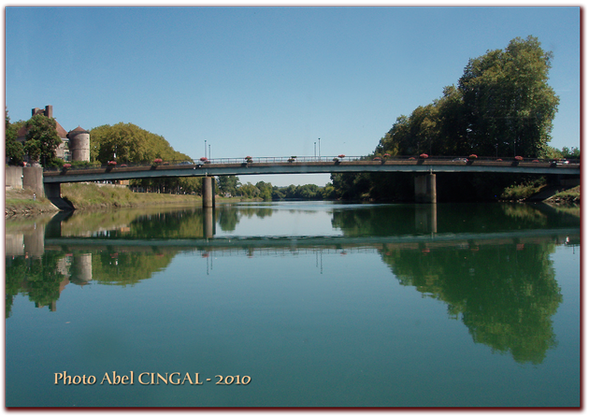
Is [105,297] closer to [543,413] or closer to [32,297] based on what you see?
[32,297]

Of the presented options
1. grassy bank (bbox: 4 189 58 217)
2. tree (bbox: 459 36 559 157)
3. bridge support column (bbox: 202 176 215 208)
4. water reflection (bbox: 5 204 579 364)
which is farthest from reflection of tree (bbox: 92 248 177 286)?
tree (bbox: 459 36 559 157)

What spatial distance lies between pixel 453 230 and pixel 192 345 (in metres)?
22.8

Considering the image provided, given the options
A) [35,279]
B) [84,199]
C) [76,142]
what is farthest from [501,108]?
[76,142]

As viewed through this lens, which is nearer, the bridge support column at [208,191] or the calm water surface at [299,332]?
the calm water surface at [299,332]

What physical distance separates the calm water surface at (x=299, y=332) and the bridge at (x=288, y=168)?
1647 inches

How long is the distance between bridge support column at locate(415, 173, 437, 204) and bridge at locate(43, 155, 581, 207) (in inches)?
5.5

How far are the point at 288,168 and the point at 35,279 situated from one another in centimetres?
4581

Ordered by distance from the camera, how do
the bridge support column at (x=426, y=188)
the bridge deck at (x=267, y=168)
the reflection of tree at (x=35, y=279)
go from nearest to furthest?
the reflection of tree at (x=35, y=279) < the bridge deck at (x=267, y=168) < the bridge support column at (x=426, y=188)

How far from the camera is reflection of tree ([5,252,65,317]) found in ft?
36.0

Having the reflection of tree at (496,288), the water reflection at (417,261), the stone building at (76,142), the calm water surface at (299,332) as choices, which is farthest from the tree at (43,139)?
the reflection of tree at (496,288)

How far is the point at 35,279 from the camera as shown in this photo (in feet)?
44.0

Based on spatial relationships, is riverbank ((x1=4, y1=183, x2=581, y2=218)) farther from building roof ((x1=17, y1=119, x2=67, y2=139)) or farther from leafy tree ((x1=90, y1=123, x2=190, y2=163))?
building roof ((x1=17, y1=119, x2=67, y2=139))

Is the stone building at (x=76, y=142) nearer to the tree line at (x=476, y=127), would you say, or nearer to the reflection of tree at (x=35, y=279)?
the tree line at (x=476, y=127)

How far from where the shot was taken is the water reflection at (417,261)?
8711 millimetres
